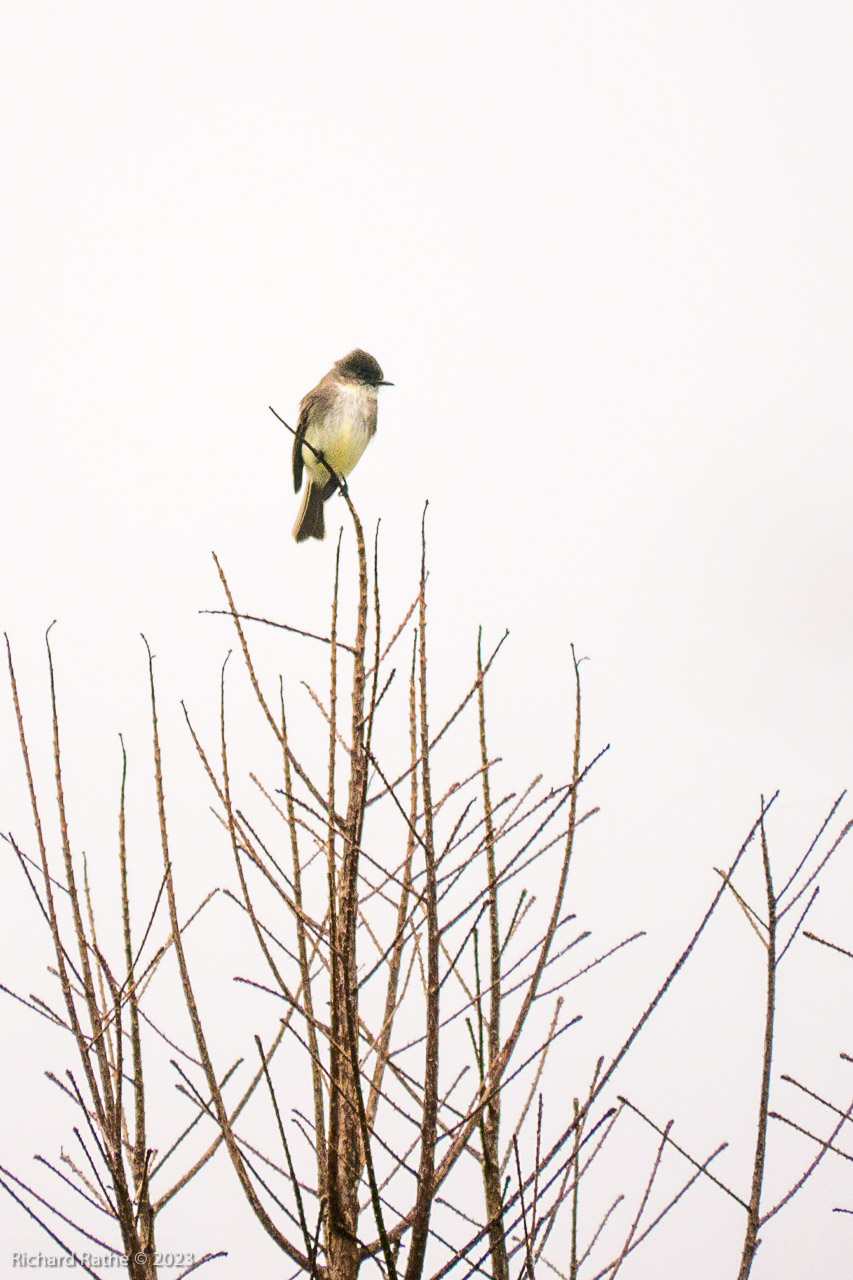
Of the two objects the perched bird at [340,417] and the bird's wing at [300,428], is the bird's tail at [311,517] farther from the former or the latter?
the bird's wing at [300,428]

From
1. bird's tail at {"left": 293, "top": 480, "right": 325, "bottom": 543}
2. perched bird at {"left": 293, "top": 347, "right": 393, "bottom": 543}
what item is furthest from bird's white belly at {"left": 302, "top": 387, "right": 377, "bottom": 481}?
bird's tail at {"left": 293, "top": 480, "right": 325, "bottom": 543}

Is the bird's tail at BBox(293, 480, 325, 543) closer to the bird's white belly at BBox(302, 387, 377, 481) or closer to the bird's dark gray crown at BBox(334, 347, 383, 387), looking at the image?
the bird's white belly at BBox(302, 387, 377, 481)

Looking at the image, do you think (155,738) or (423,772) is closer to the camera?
(423,772)

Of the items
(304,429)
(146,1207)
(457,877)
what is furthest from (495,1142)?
(304,429)

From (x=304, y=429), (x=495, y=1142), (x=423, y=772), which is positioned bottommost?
(x=495, y=1142)

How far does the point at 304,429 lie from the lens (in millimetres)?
6422

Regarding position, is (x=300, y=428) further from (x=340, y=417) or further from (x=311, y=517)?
(x=311, y=517)

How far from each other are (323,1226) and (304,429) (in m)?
5.15

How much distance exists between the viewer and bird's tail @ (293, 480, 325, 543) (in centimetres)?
605

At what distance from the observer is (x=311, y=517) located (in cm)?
614

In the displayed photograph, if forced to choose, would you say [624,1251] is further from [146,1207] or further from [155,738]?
[155,738]

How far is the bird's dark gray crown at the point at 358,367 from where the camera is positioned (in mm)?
6457

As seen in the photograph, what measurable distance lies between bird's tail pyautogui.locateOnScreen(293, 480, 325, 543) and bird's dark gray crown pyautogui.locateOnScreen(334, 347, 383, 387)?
0.83 metres

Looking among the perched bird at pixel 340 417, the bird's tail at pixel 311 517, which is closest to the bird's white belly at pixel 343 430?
the perched bird at pixel 340 417
